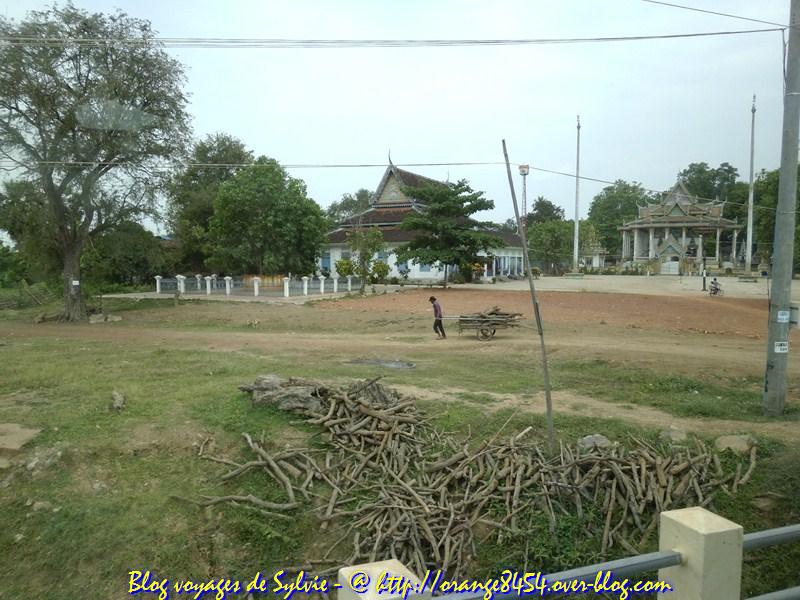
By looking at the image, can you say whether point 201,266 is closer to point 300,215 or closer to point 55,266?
point 300,215

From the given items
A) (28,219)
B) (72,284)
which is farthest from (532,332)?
(28,219)

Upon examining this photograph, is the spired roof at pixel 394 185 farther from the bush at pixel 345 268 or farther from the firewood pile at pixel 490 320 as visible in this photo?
the firewood pile at pixel 490 320

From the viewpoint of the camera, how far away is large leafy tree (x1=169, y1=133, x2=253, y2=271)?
4003 centimetres

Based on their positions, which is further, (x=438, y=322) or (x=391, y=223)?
(x=391, y=223)

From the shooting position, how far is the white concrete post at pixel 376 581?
213 cm

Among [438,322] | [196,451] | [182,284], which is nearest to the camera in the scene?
[196,451]

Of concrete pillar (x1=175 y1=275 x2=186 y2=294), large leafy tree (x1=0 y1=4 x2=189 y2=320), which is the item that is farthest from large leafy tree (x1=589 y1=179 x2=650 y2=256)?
large leafy tree (x1=0 y1=4 x2=189 y2=320)

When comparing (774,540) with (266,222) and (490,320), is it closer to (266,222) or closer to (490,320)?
(490,320)

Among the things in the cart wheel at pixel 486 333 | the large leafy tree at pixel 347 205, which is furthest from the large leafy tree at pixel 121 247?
the large leafy tree at pixel 347 205

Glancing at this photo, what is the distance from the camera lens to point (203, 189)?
4066 cm

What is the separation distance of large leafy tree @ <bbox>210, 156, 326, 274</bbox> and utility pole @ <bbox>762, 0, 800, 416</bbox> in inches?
1155

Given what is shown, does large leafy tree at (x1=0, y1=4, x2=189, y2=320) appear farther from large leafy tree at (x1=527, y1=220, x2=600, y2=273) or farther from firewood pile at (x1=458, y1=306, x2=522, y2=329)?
large leafy tree at (x1=527, y1=220, x2=600, y2=273)

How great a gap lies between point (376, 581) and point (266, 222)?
34148mm

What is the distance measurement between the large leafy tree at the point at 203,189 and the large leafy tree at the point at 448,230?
13157 millimetres
